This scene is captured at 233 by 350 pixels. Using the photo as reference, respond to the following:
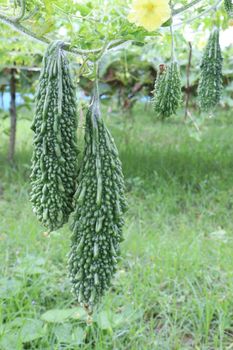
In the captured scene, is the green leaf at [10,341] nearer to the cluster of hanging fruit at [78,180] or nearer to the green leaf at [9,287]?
the green leaf at [9,287]

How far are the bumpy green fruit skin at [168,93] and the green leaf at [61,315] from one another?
1213 mm

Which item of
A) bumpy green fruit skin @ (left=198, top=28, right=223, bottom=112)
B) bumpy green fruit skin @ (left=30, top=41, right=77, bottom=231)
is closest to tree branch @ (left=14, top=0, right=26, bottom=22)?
bumpy green fruit skin @ (left=30, top=41, right=77, bottom=231)

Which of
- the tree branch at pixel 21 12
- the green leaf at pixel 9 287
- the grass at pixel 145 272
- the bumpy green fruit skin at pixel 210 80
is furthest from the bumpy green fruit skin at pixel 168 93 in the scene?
the green leaf at pixel 9 287

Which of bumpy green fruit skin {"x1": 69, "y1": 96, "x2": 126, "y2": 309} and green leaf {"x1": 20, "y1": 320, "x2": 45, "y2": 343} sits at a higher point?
bumpy green fruit skin {"x1": 69, "y1": 96, "x2": 126, "y2": 309}

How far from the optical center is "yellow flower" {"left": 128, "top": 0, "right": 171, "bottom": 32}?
2.76ft

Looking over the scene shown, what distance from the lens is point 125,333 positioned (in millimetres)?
2102

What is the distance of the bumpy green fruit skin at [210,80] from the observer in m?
1.27

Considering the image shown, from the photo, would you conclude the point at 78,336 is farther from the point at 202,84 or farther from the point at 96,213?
the point at 96,213

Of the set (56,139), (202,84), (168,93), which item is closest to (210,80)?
(202,84)

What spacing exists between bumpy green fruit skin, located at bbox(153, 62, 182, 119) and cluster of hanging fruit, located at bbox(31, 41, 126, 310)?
0.26 meters

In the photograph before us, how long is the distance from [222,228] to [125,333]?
127cm

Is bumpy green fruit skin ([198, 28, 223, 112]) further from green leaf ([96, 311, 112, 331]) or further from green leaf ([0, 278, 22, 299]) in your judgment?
green leaf ([0, 278, 22, 299])

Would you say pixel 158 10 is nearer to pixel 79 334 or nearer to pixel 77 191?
pixel 77 191

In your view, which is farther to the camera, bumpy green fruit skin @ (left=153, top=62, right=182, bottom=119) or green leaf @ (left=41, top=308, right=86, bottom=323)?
green leaf @ (left=41, top=308, right=86, bottom=323)
